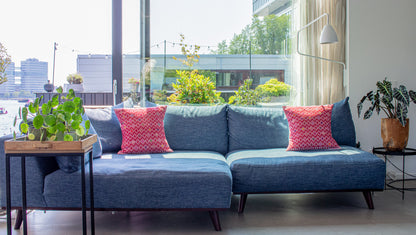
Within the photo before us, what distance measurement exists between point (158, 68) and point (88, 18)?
2.92 feet

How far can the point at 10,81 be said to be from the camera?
3635 mm

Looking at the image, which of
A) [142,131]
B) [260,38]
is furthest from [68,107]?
[260,38]

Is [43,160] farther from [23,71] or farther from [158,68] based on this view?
Answer: [158,68]

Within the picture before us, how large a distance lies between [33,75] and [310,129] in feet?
8.86

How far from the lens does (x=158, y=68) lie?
4.07 metres

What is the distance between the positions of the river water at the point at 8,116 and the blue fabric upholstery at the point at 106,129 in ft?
2.79

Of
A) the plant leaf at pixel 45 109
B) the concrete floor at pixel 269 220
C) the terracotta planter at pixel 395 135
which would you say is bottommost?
the concrete floor at pixel 269 220

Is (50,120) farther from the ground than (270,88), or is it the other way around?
(270,88)

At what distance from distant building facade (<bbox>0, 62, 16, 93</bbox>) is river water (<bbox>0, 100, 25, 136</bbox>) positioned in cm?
11

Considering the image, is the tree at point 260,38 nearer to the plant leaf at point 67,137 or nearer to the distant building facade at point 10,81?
the distant building facade at point 10,81

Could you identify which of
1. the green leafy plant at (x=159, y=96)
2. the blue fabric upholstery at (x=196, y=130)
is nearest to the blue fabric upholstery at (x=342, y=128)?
the blue fabric upholstery at (x=196, y=130)

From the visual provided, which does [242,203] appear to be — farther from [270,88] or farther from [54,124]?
[270,88]

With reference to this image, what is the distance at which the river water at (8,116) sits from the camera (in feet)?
11.5

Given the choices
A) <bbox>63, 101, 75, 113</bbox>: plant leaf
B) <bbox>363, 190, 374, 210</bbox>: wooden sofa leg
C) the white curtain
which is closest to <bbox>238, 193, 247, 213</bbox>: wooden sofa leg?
<bbox>363, 190, 374, 210</bbox>: wooden sofa leg
